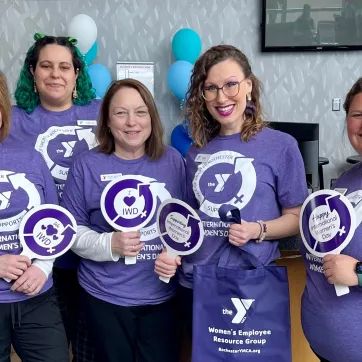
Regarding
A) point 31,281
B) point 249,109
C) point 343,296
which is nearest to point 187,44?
point 249,109

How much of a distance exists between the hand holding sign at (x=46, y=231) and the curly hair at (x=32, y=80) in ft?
2.08

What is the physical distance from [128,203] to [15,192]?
0.33 meters

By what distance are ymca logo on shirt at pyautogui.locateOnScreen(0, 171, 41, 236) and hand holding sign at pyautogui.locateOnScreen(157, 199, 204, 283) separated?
39 centimetres

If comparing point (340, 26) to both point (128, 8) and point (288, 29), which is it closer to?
point (288, 29)

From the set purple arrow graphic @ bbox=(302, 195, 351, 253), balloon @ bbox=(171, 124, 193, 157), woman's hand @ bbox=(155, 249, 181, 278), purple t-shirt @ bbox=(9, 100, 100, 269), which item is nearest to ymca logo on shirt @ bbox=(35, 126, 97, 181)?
purple t-shirt @ bbox=(9, 100, 100, 269)

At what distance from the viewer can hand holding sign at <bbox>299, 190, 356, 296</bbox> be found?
48.0 inches

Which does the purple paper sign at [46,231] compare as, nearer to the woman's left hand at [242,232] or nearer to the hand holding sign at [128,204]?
the hand holding sign at [128,204]

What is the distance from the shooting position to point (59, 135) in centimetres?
190

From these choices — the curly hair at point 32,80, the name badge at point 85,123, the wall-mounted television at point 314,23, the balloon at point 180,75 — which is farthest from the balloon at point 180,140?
the name badge at point 85,123

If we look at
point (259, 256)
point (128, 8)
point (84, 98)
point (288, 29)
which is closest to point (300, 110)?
point (288, 29)

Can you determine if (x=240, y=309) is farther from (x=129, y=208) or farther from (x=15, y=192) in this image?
(x=15, y=192)

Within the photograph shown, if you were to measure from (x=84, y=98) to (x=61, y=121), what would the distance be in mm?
166

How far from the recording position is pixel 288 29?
4.42 metres

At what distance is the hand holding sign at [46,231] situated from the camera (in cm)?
146
